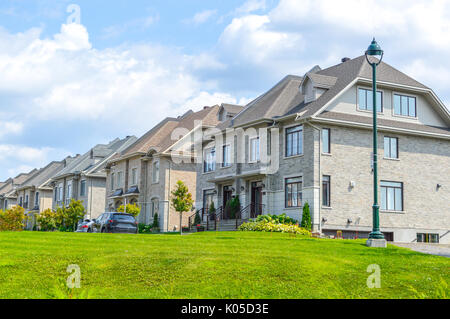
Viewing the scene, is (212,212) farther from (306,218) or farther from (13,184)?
(13,184)

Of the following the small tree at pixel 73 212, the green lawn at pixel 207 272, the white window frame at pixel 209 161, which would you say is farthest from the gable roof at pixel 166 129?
the green lawn at pixel 207 272

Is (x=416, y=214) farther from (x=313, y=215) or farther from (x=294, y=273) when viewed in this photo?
(x=294, y=273)

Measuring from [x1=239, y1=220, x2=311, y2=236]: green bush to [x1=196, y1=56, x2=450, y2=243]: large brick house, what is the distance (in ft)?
4.77

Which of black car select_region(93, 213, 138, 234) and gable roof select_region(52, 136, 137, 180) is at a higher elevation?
gable roof select_region(52, 136, 137, 180)

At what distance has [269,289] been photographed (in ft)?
37.0

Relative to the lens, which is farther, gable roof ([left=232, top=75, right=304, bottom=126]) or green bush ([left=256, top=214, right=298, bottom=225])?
gable roof ([left=232, top=75, right=304, bottom=126])

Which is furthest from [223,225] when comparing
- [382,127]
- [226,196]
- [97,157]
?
[97,157]

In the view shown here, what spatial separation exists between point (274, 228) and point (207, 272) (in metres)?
16.4

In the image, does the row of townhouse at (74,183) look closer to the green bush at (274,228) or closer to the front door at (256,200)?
the front door at (256,200)

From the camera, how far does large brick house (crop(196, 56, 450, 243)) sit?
29.9 m

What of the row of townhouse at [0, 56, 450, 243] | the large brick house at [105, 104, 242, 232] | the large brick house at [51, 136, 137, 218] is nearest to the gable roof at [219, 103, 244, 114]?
the large brick house at [105, 104, 242, 232]

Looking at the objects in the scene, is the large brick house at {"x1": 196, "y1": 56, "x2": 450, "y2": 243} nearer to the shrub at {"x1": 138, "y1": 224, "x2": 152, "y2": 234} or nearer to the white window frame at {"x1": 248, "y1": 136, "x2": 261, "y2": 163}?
the white window frame at {"x1": 248, "y1": 136, "x2": 261, "y2": 163}

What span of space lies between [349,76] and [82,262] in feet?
72.9
